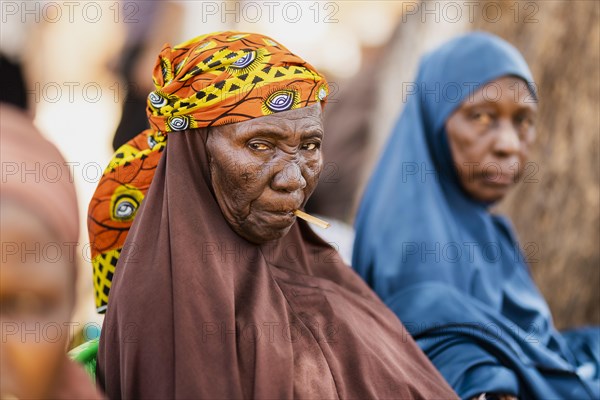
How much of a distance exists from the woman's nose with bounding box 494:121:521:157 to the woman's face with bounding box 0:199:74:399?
2.69 metres

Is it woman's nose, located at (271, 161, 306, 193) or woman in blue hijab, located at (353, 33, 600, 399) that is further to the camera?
woman in blue hijab, located at (353, 33, 600, 399)

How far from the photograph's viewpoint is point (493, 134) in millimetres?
4020

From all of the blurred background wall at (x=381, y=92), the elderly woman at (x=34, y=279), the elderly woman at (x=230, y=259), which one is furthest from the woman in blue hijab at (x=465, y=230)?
the elderly woman at (x=34, y=279)

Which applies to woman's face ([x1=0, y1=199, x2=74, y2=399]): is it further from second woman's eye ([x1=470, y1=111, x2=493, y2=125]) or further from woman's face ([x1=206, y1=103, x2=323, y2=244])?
second woman's eye ([x1=470, y1=111, x2=493, y2=125])

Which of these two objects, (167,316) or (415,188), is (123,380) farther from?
(415,188)

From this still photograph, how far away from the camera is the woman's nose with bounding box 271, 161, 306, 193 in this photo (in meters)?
2.54

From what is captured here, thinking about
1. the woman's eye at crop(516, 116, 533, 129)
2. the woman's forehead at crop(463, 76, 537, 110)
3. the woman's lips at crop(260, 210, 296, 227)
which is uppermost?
the woman's forehead at crop(463, 76, 537, 110)

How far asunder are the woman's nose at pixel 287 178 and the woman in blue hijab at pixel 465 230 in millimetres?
1317

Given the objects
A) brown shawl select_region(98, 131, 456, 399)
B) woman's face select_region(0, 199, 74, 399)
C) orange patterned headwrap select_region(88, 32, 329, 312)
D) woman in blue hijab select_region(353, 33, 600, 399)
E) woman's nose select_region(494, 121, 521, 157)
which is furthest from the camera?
woman's nose select_region(494, 121, 521, 157)

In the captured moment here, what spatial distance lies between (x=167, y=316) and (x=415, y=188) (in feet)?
6.59

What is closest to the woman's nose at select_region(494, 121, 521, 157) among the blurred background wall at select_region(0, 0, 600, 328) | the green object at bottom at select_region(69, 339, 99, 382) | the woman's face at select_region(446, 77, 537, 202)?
the woman's face at select_region(446, 77, 537, 202)

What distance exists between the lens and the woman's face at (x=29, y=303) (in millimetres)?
1706

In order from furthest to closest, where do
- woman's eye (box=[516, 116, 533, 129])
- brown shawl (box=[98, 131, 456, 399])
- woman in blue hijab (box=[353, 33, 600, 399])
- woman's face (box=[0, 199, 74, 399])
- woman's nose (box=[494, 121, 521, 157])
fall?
woman's eye (box=[516, 116, 533, 129]) → woman's nose (box=[494, 121, 521, 157]) → woman in blue hijab (box=[353, 33, 600, 399]) → brown shawl (box=[98, 131, 456, 399]) → woman's face (box=[0, 199, 74, 399])

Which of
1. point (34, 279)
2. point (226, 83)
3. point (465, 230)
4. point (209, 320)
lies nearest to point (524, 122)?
point (465, 230)
